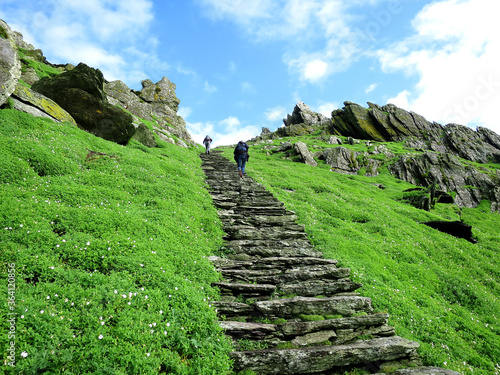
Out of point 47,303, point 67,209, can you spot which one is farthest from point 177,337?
point 67,209

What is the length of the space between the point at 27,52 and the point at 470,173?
4103 inches

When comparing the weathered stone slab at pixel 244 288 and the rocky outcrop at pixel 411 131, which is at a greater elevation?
the rocky outcrop at pixel 411 131

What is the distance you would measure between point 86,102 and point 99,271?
2452cm

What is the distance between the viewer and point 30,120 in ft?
58.8

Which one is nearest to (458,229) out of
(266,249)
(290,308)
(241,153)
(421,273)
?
(421,273)

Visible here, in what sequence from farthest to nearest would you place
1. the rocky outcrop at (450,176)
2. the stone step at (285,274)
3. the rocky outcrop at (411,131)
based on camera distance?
the rocky outcrop at (411,131), the rocky outcrop at (450,176), the stone step at (285,274)

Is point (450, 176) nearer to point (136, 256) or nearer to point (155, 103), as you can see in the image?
point (136, 256)

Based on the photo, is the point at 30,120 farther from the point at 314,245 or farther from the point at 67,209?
the point at 314,245

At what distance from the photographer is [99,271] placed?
8.06m

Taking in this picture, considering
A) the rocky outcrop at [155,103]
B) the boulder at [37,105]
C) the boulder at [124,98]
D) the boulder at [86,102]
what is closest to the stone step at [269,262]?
the boulder at [37,105]

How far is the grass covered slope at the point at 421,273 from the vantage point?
32.2ft

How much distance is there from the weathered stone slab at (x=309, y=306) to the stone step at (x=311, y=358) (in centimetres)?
153

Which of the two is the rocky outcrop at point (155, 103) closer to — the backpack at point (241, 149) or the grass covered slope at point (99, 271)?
the backpack at point (241, 149)

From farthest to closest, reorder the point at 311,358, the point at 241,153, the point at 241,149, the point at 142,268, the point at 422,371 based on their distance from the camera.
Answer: the point at 241,153 → the point at 241,149 → the point at 142,268 → the point at 422,371 → the point at 311,358
